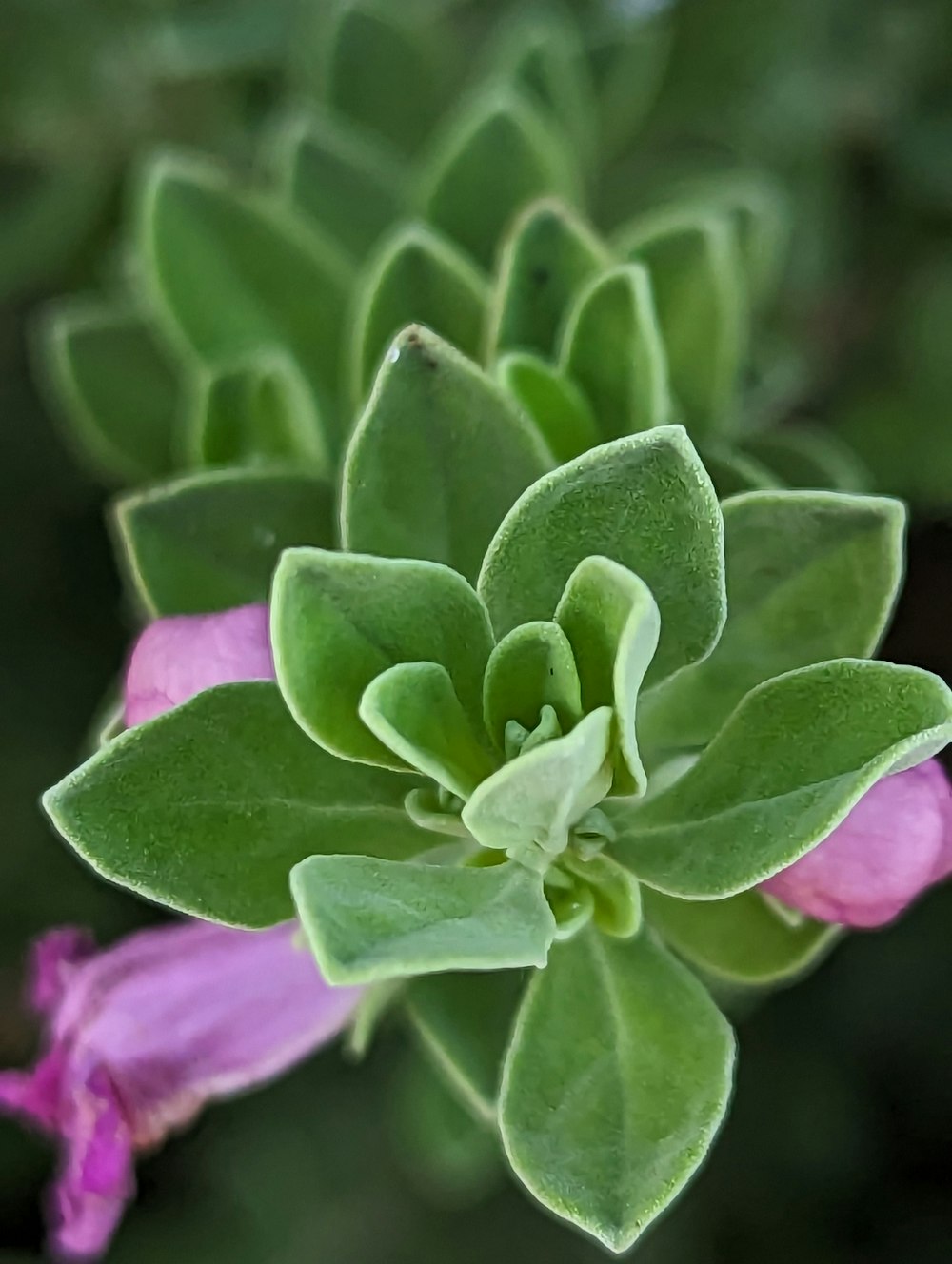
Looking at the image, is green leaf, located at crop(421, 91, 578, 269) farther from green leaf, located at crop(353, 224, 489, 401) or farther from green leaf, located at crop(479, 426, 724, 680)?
green leaf, located at crop(479, 426, 724, 680)

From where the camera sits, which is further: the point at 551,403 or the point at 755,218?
the point at 755,218

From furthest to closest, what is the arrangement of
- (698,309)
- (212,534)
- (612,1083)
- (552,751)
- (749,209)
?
(749,209) < (698,309) < (212,534) < (612,1083) < (552,751)

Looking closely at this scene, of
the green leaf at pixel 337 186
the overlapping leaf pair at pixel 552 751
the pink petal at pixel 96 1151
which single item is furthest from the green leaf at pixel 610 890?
the green leaf at pixel 337 186

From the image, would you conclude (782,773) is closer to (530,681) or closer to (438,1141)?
(530,681)

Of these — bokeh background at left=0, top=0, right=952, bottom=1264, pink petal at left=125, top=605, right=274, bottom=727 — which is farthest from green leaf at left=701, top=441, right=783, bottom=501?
bokeh background at left=0, top=0, right=952, bottom=1264

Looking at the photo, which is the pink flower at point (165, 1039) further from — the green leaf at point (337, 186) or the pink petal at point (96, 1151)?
the green leaf at point (337, 186)

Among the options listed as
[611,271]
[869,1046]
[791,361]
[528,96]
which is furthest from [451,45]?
[869,1046]

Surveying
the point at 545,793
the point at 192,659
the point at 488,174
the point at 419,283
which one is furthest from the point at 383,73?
the point at 545,793

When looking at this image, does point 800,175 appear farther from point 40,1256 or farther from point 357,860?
point 40,1256
